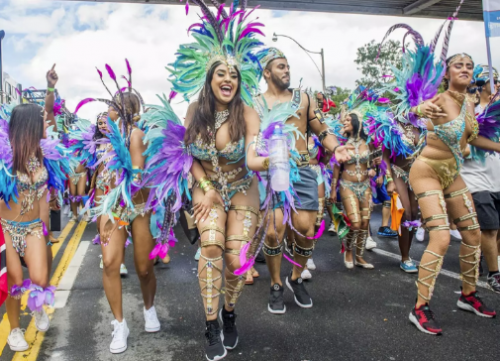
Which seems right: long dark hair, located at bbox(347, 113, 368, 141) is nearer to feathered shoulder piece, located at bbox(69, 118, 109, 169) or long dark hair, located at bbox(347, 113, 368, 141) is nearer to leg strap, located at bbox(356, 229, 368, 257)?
leg strap, located at bbox(356, 229, 368, 257)

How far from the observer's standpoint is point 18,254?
3.72 m

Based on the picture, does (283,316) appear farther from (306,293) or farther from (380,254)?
(380,254)

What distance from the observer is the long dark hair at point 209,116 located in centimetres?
339

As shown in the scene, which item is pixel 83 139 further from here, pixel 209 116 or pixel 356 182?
pixel 356 182

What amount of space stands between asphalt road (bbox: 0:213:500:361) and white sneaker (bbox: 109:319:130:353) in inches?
2.7

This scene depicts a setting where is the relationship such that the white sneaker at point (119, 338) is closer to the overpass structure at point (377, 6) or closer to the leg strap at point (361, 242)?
the leg strap at point (361, 242)

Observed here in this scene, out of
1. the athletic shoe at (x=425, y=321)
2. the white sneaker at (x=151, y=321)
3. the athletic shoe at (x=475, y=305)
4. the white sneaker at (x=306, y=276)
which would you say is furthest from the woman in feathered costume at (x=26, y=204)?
the athletic shoe at (x=475, y=305)

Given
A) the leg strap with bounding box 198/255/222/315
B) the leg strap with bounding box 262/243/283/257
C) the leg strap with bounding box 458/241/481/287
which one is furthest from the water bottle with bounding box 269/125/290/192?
the leg strap with bounding box 458/241/481/287

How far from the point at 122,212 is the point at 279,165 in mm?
1540

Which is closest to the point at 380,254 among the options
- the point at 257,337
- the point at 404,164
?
the point at 404,164

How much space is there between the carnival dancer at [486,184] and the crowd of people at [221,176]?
20 millimetres

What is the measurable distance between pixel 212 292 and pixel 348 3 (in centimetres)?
723

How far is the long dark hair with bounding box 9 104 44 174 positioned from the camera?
387 centimetres

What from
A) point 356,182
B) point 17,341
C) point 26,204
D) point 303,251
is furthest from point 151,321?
point 356,182
